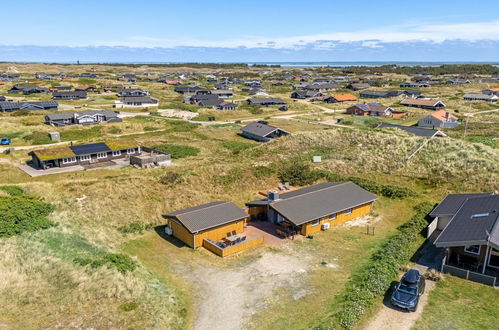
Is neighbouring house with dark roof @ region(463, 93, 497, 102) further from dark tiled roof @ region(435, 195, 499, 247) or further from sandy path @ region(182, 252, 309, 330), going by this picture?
sandy path @ region(182, 252, 309, 330)

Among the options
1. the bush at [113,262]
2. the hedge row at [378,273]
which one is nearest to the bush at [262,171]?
the hedge row at [378,273]

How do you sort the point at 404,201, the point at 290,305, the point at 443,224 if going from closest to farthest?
the point at 290,305 < the point at 443,224 < the point at 404,201

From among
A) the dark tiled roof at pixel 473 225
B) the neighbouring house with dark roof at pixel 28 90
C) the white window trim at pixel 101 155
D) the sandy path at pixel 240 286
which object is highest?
the neighbouring house with dark roof at pixel 28 90

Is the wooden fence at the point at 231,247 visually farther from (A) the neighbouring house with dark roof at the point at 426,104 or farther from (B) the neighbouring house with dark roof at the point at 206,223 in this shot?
(A) the neighbouring house with dark roof at the point at 426,104

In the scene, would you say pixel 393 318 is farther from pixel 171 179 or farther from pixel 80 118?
pixel 80 118

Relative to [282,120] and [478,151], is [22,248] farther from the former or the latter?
[282,120]

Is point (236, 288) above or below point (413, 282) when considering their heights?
below

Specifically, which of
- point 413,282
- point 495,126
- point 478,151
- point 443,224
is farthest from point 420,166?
point 495,126
